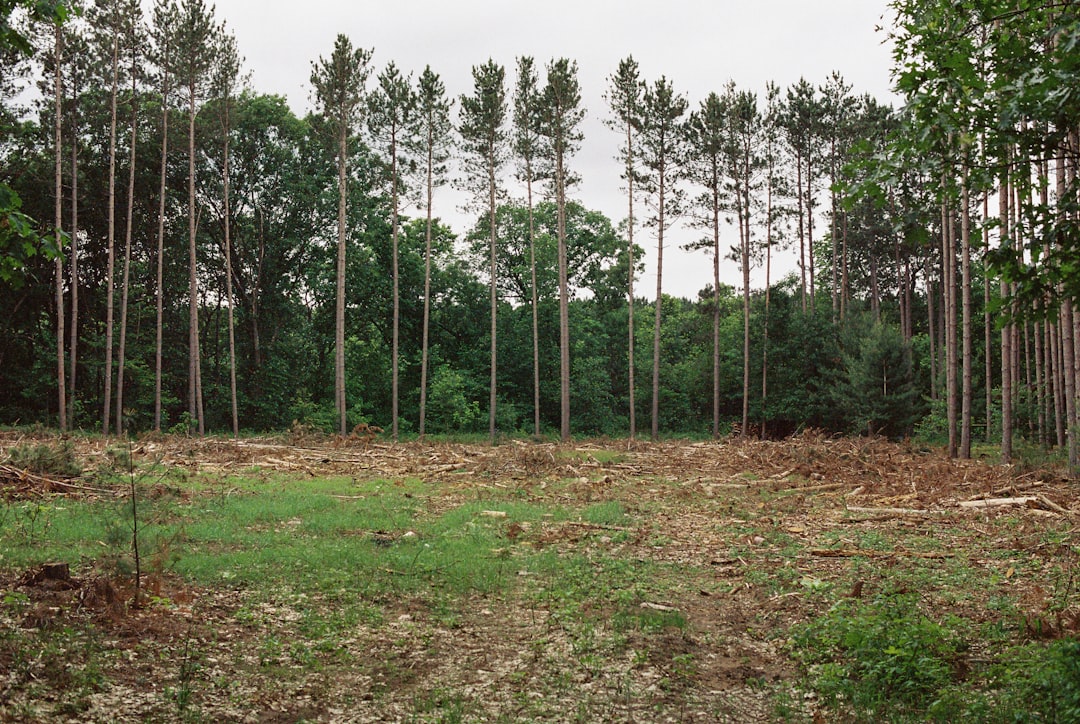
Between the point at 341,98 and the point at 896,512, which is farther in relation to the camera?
the point at 341,98

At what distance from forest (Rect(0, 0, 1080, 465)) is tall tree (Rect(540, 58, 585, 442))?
100 millimetres

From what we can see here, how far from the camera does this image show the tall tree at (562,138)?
33.2 m

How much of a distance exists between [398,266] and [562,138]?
34.6 feet

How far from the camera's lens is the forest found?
2922 centimetres

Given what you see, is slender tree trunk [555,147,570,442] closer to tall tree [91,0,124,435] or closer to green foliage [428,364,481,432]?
green foliage [428,364,481,432]

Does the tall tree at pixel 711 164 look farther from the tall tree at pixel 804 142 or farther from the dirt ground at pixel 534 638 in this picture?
the dirt ground at pixel 534 638

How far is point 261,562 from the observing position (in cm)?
814

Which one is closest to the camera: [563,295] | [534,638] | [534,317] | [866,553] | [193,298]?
[534,638]

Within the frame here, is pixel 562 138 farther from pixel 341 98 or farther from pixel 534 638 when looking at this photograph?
pixel 534 638

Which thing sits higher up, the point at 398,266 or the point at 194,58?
the point at 194,58

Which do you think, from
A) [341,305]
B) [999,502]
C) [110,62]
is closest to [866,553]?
[999,502]

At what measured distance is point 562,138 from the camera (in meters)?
34.4

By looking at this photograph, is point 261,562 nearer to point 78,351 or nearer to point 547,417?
point 78,351

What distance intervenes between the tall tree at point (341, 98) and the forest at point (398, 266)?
0.40 feet
